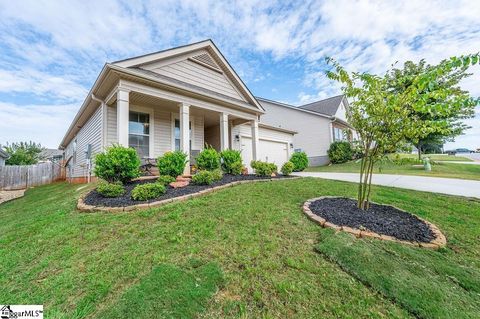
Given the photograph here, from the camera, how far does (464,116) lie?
1441cm

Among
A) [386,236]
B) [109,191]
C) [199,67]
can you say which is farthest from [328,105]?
[109,191]

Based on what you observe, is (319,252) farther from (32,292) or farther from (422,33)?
(422,33)

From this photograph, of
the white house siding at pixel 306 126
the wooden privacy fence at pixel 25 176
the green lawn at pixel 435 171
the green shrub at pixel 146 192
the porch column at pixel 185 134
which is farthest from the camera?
the white house siding at pixel 306 126

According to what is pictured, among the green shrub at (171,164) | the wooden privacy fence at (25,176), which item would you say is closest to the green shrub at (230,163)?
the green shrub at (171,164)

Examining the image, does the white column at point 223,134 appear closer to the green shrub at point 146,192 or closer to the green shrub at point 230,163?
the green shrub at point 230,163

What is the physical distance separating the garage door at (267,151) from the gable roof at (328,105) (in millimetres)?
8863

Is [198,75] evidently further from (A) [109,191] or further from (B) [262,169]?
(A) [109,191]

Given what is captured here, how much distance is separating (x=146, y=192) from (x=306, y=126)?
56.4 feet

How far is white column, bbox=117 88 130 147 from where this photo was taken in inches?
240

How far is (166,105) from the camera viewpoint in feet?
28.1

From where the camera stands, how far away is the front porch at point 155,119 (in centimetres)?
639

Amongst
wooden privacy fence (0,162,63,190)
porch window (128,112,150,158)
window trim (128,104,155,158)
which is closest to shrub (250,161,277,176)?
window trim (128,104,155,158)

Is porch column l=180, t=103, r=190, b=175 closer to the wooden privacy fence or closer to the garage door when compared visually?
the garage door

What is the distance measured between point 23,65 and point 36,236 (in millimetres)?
10975
